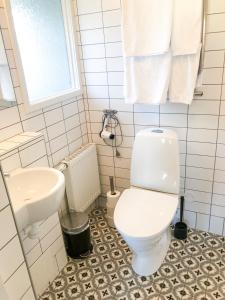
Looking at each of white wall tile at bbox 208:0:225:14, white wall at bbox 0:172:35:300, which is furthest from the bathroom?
white wall at bbox 0:172:35:300

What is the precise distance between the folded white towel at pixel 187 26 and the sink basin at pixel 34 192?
1039 mm

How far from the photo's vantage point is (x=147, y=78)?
171cm

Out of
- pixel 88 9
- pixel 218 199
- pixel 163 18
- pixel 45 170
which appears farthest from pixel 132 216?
pixel 88 9

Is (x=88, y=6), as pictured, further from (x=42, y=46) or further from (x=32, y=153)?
(x=32, y=153)

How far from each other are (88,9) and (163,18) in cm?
62

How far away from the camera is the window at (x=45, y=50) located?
61.3 inches

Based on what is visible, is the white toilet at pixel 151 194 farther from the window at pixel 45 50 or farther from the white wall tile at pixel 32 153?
the window at pixel 45 50

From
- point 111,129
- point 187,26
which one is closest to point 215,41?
point 187,26

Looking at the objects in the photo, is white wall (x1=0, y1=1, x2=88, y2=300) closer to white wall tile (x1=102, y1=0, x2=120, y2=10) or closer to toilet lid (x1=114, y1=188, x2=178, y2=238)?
toilet lid (x1=114, y1=188, x2=178, y2=238)

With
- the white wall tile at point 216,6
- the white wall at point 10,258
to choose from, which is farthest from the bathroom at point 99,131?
the white wall at point 10,258

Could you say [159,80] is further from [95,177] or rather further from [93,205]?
[93,205]

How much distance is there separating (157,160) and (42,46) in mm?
1113

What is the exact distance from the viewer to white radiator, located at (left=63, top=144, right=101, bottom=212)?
1.94 metres

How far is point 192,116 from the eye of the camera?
71.2 inches
